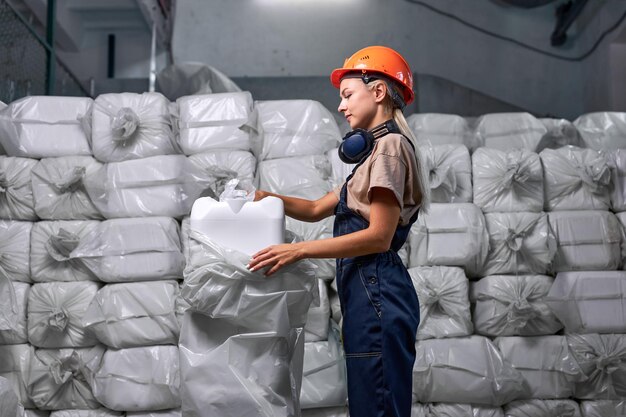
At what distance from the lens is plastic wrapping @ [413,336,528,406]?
114 inches

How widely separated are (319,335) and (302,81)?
3.54m

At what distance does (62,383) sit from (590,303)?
213 centimetres

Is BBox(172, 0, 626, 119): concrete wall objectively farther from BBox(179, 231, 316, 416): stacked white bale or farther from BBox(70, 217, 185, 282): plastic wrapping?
BBox(179, 231, 316, 416): stacked white bale

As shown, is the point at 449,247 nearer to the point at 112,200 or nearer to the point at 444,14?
the point at 112,200

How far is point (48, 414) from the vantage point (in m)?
2.88

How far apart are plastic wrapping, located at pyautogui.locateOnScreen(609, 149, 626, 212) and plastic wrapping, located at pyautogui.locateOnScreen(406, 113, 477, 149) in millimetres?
652

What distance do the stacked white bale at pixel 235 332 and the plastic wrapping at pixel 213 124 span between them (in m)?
1.26

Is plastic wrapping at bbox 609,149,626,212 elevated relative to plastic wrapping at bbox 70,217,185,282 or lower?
elevated

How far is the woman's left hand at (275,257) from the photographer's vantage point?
1.77 meters

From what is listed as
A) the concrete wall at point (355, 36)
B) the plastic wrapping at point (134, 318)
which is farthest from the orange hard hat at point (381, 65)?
the concrete wall at point (355, 36)

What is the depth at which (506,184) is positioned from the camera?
10.2 feet

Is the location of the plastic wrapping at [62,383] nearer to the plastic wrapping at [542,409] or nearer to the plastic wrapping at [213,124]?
the plastic wrapping at [213,124]

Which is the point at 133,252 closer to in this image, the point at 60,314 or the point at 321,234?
the point at 60,314

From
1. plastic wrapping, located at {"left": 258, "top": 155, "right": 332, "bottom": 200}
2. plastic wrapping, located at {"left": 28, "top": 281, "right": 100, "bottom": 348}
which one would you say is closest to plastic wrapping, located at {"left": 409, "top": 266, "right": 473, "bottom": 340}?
plastic wrapping, located at {"left": 258, "top": 155, "right": 332, "bottom": 200}
